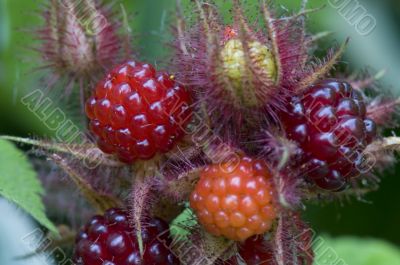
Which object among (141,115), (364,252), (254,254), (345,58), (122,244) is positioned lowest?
(364,252)

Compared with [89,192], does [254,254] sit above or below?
below

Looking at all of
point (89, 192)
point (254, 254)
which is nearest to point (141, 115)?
point (89, 192)

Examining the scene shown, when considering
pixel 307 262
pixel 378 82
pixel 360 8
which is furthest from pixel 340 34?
pixel 307 262

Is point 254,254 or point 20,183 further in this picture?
point 20,183

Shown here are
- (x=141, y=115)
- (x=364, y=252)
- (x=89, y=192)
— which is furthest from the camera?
(x=364, y=252)

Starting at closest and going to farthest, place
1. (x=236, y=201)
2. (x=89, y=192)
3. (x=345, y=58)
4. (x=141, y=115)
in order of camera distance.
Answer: (x=236, y=201) → (x=141, y=115) → (x=89, y=192) → (x=345, y=58)

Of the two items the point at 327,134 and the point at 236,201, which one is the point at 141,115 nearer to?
the point at 236,201

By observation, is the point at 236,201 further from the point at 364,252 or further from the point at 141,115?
the point at 364,252
